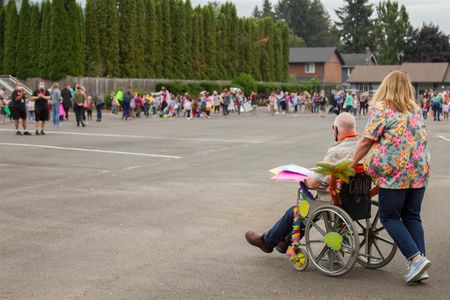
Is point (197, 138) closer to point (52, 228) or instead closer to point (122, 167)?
point (122, 167)

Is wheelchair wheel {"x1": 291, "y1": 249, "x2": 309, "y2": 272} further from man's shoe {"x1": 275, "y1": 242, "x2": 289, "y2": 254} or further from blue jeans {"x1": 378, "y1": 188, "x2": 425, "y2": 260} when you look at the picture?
blue jeans {"x1": 378, "y1": 188, "x2": 425, "y2": 260}

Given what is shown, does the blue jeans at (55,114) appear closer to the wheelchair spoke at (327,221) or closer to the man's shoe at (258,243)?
the man's shoe at (258,243)

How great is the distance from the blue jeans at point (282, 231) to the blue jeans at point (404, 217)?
2.63 feet

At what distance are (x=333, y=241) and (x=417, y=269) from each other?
71 centimetres

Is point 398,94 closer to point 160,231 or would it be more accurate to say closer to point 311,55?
point 160,231

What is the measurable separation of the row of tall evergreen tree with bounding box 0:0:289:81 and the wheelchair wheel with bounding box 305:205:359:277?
38008 millimetres

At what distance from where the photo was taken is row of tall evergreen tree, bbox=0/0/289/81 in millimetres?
42691

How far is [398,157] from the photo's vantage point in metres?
5.70

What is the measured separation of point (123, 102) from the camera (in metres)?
35.9

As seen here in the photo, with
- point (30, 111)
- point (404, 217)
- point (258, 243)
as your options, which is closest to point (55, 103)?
point (30, 111)

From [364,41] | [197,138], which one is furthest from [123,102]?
[364,41]

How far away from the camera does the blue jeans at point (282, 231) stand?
6293 mm

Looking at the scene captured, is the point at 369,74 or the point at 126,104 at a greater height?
the point at 369,74

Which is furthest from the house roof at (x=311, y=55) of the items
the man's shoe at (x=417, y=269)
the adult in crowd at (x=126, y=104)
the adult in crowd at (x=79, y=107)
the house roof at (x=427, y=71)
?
the man's shoe at (x=417, y=269)
